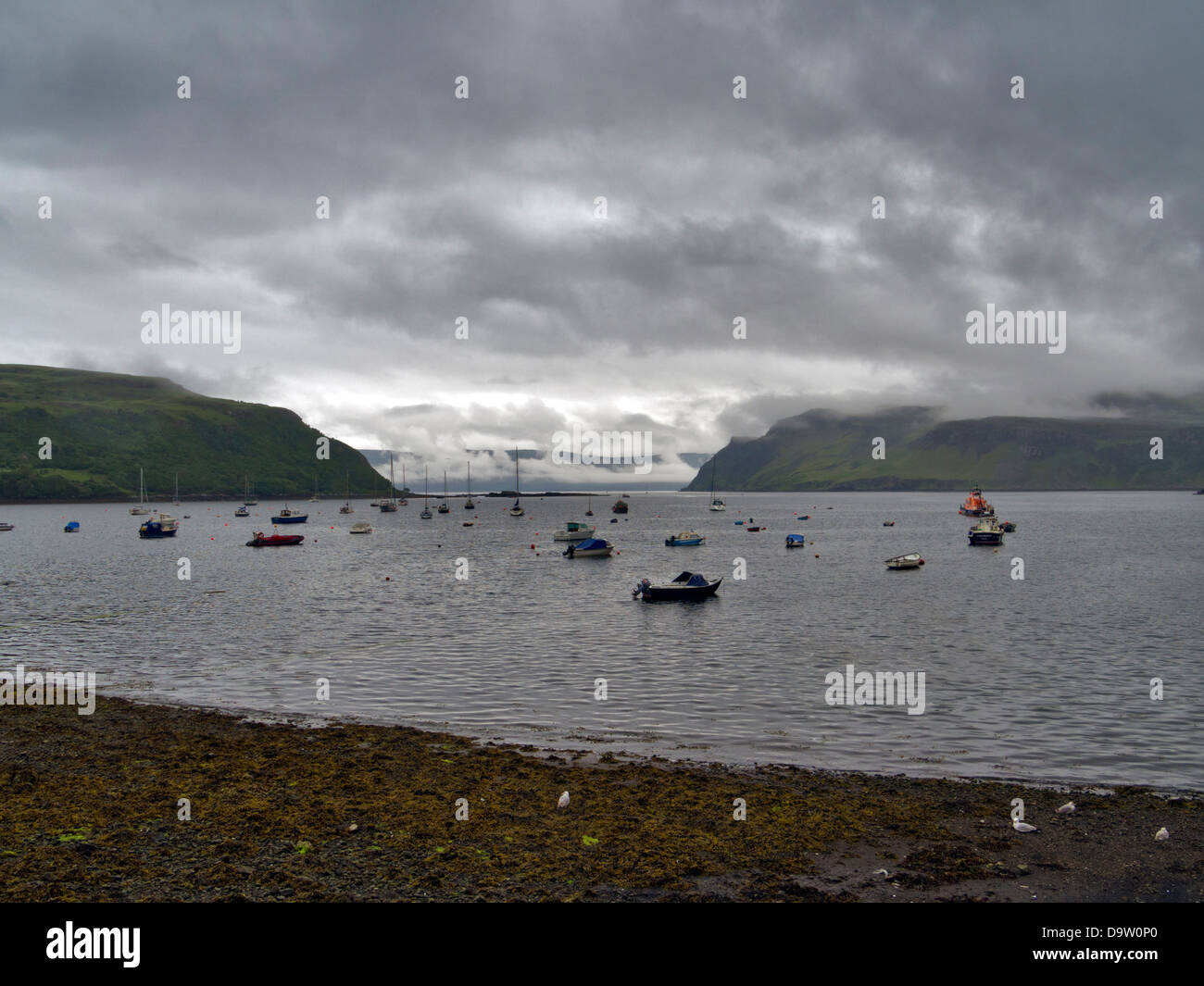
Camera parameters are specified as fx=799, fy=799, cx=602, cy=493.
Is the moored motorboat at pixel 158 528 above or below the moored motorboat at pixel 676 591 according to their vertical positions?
above

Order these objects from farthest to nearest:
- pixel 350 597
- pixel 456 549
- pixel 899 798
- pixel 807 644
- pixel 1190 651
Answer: pixel 456 549, pixel 350 597, pixel 807 644, pixel 1190 651, pixel 899 798

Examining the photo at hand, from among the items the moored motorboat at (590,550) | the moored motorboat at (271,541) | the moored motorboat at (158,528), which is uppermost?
the moored motorboat at (158,528)

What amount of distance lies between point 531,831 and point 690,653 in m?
29.0

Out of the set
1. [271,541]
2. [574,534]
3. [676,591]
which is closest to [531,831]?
[676,591]

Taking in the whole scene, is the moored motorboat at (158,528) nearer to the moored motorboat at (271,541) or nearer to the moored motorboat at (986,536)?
the moored motorboat at (271,541)

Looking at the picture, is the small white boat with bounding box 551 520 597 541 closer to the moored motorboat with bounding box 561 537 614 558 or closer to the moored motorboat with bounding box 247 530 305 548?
the moored motorboat with bounding box 561 537 614 558

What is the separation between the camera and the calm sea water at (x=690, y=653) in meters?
27.9

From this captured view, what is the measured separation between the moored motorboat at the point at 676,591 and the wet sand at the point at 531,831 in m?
43.8

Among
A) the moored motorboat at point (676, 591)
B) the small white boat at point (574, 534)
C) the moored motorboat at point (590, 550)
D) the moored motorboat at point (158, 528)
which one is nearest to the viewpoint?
the moored motorboat at point (676, 591)

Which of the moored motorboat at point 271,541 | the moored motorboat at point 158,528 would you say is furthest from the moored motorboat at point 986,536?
the moored motorboat at point 158,528

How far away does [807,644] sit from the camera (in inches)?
1912
